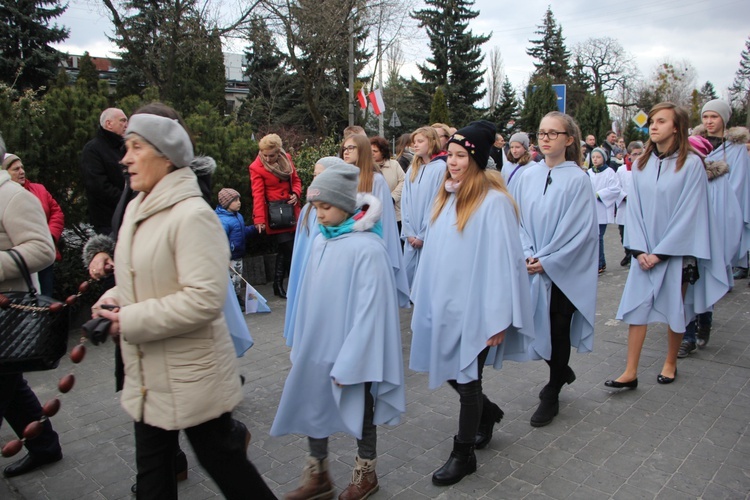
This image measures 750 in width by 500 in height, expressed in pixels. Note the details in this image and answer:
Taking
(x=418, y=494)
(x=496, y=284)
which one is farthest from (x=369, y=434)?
(x=496, y=284)

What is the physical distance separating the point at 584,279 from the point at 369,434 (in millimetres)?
1915

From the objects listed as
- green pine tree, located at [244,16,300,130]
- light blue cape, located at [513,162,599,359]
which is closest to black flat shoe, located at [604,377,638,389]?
light blue cape, located at [513,162,599,359]

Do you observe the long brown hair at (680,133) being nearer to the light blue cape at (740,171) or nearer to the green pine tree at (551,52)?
the light blue cape at (740,171)

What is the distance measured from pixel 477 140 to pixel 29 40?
2769cm

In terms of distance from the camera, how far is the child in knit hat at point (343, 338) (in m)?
3.05

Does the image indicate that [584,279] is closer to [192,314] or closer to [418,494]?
[418,494]

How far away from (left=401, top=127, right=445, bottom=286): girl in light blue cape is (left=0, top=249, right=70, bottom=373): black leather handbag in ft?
12.5

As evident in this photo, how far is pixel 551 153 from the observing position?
4316 millimetres

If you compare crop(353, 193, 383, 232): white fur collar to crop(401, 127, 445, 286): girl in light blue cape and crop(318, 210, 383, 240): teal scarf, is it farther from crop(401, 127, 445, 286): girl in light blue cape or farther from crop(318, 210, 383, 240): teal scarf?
crop(401, 127, 445, 286): girl in light blue cape

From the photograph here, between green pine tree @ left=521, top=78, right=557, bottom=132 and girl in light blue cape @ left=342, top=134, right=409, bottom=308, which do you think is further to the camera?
green pine tree @ left=521, top=78, right=557, bottom=132

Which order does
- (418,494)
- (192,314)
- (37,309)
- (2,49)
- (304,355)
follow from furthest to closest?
1. (2,49)
2. (418,494)
3. (304,355)
4. (37,309)
5. (192,314)

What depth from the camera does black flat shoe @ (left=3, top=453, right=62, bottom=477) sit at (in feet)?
12.1

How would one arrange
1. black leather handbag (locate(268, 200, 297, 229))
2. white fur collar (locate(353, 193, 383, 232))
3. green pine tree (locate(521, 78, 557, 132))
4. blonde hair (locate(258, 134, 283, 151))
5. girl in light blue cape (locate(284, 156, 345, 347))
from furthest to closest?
green pine tree (locate(521, 78, 557, 132))
black leather handbag (locate(268, 200, 297, 229))
blonde hair (locate(258, 134, 283, 151))
girl in light blue cape (locate(284, 156, 345, 347))
white fur collar (locate(353, 193, 383, 232))

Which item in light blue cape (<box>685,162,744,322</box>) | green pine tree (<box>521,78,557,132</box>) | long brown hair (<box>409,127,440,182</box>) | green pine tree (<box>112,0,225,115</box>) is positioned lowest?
light blue cape (<box>685,162,744,322</box>)
